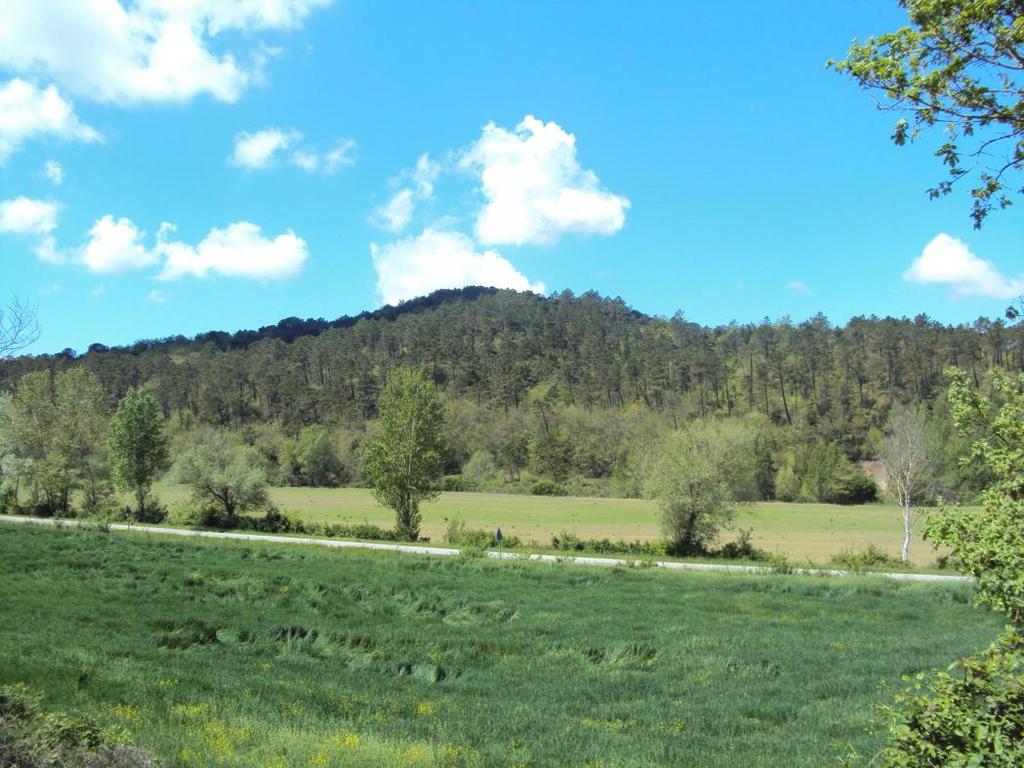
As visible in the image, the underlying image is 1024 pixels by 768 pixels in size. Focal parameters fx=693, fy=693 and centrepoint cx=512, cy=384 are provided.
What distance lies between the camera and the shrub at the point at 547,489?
104812 millimetres

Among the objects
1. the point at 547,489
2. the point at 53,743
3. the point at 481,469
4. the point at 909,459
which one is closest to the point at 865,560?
the point at 909,459

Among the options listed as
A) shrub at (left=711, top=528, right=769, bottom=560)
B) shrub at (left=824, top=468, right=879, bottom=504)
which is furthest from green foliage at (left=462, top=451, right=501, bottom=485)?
shrub at (left=711, top=528, right=769, bottom=560)

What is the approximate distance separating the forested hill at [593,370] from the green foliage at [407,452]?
8155 centimetres

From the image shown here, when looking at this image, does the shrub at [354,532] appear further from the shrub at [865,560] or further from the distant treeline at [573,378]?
the distant treeline at [573,378]

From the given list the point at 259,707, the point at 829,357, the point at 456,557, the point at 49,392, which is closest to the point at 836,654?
the point at 259,707

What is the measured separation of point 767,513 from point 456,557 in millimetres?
54660

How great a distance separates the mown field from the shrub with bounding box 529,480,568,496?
80.8m

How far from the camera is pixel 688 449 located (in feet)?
134

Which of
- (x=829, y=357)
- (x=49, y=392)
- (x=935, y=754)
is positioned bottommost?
(x=935, y=754)

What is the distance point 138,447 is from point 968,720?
59.1m

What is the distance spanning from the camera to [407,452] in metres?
45.0

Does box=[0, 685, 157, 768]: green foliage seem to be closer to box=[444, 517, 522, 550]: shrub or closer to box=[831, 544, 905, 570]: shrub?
box=[444, 517, 522, 550]: shrub

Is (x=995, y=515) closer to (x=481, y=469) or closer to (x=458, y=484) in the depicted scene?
(x=458, y=484)

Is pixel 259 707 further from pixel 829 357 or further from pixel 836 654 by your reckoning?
pixel 829 357
